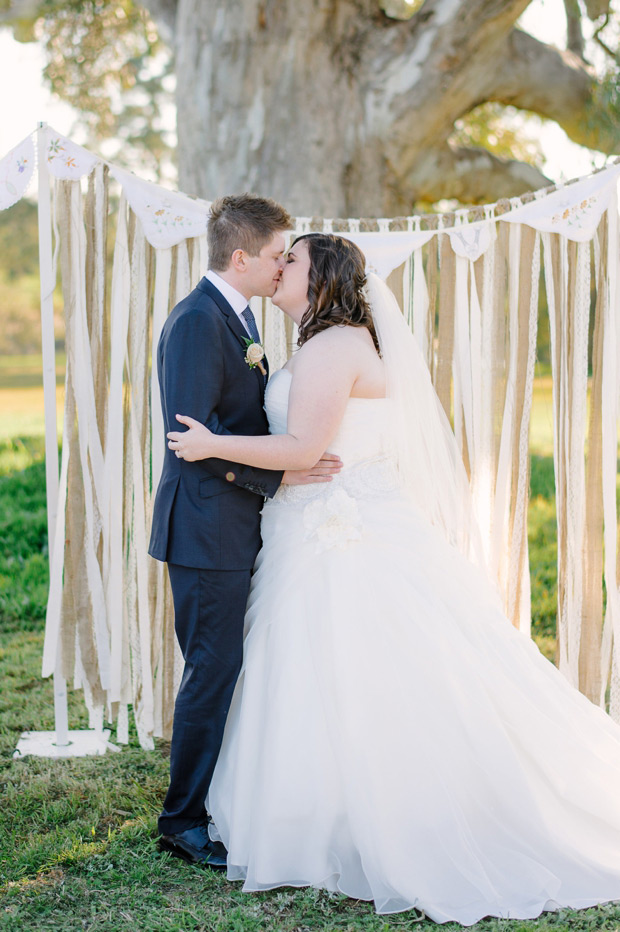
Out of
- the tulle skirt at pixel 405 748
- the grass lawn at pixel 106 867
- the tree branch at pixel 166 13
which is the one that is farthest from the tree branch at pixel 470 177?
the grass lawn at pixel 106 867

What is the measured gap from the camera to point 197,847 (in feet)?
8.79

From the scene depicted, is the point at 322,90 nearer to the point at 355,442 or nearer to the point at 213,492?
the point at 355,442

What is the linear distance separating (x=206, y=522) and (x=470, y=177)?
168 inches

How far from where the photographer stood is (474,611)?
8.75 feet

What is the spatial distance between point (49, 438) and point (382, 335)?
49.1 inches

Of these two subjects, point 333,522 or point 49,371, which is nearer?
point 333,522

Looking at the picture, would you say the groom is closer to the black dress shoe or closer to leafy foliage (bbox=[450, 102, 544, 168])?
the black dress shoe

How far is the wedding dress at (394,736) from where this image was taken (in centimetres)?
238

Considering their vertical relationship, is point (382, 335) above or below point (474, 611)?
above

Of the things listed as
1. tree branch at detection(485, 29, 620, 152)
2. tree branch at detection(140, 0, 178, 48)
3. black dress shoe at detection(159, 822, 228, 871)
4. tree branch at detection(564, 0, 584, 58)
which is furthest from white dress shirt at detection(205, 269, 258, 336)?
tree branch at detection(564, 0, 584, 58)

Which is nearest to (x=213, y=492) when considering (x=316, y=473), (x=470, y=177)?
(x=316, y=473)

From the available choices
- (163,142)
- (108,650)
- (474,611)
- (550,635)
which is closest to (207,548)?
(474,611)

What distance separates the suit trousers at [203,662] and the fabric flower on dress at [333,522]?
0.24 m

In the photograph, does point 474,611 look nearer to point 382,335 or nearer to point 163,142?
point 382,335
